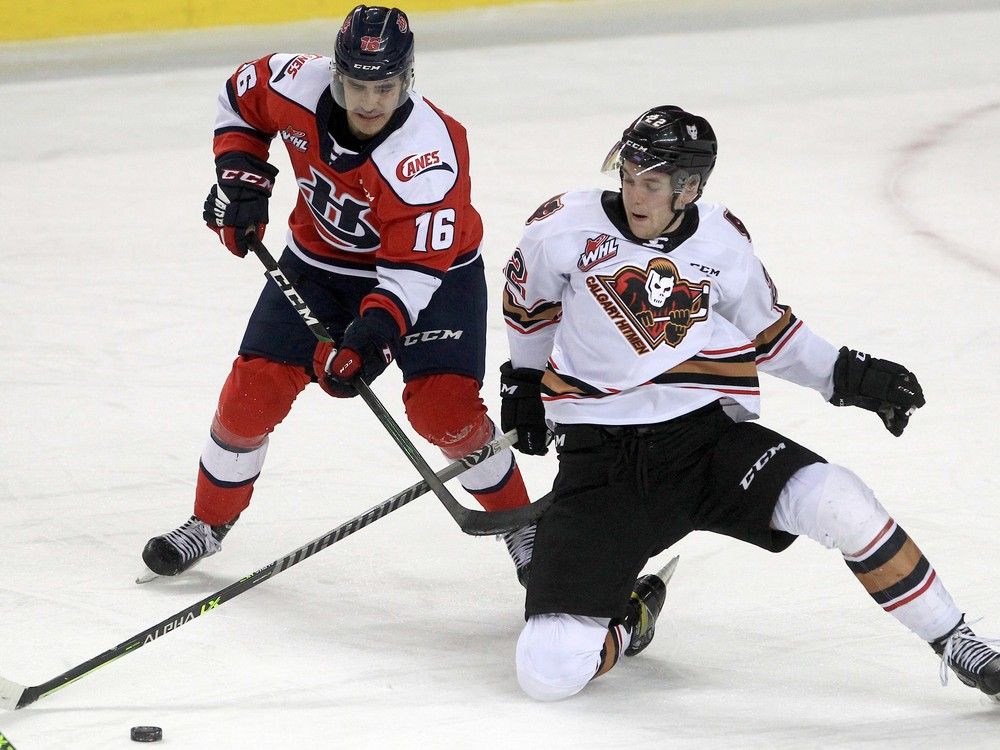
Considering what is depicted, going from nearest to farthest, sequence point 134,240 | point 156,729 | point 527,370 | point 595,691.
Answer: point 156,729 → point 595,691 → point 527,370 → point 134,240

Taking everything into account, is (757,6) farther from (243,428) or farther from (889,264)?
(243,428)

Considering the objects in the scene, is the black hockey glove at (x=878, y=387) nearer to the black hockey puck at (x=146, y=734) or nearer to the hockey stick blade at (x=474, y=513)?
the hockey stick blade at (x=474, y=513)

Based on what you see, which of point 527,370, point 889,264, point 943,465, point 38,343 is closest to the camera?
point 527,370

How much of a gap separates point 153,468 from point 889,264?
2583mm

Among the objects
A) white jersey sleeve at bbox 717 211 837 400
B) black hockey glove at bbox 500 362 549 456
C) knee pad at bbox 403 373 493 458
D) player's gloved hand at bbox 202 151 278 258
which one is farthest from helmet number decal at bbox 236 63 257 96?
white jersey sleeve at bbox 717 211 837 400

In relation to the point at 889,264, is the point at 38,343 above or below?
below

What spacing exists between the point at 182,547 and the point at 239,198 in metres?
0.74

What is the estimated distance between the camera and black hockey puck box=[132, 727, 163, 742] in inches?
92.6

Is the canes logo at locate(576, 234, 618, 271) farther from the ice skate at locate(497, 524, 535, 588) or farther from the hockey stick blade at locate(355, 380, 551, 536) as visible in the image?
the ice skate at locate(497, 524, 535, 588)

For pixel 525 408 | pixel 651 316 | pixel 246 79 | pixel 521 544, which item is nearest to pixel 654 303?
pixel 651 316

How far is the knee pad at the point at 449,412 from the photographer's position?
2.94 m

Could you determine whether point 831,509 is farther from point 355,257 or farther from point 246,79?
point 246,79

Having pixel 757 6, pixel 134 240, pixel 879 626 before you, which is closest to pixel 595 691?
pixel 879 626

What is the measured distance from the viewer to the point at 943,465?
3.53 m
